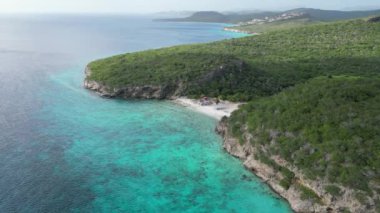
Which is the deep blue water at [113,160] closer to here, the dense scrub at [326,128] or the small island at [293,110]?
the small island at [293,110]

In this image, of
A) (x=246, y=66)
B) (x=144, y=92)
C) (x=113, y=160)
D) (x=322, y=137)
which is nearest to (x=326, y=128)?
(x=322, y=137)

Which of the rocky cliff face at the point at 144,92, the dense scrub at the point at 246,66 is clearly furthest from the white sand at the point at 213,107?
the rocky cliff face at the point at 144,92

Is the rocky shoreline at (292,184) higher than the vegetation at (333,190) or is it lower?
lower

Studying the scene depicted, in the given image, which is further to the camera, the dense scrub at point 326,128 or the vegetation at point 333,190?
the dense scrub at point 326,128

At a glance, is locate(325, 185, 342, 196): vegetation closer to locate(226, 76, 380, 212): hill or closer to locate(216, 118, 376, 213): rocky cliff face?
locate(226, 76, 380, 212): hill

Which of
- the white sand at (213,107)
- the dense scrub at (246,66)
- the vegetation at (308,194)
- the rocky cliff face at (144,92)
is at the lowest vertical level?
the white sand at (213,107)

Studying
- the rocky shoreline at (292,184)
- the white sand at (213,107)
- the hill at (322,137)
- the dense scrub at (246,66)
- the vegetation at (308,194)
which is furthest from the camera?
the dense scrub at (246,66)
